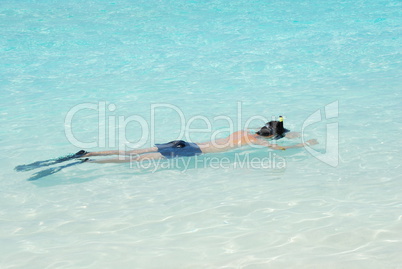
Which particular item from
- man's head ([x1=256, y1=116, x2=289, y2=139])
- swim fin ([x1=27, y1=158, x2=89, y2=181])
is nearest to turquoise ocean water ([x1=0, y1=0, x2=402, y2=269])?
swim fin ([x1=27, y1=158, x2=89, y2=181])

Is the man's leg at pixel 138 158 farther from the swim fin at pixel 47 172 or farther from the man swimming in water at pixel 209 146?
the swim fin at pixel 47 172

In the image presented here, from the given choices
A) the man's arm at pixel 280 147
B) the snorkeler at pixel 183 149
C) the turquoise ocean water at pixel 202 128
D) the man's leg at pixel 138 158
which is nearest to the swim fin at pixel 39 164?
the snorkeler at pixel 183 149

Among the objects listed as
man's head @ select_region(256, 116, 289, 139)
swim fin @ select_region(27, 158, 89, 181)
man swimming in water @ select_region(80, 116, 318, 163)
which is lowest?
swim fin @ select_region(27, 158, 89, 181)

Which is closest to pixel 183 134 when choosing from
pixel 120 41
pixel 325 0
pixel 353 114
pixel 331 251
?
pixel 353 114

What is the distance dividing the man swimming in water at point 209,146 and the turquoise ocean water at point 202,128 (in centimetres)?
13

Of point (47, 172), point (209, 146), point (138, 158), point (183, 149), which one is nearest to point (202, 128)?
point (209, 146)

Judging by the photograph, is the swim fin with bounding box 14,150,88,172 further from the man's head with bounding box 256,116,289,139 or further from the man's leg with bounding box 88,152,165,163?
the man's head with bounding box 256,116,289,139

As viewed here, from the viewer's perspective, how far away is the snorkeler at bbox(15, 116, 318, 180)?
5.84m

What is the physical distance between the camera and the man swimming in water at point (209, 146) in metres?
6.04

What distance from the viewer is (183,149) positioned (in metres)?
6.02

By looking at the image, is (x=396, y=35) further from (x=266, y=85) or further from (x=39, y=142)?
(x=39, y=142)

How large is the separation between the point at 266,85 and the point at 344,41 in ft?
12.3

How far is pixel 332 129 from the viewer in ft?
23.1

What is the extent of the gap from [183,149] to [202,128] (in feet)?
4.75
